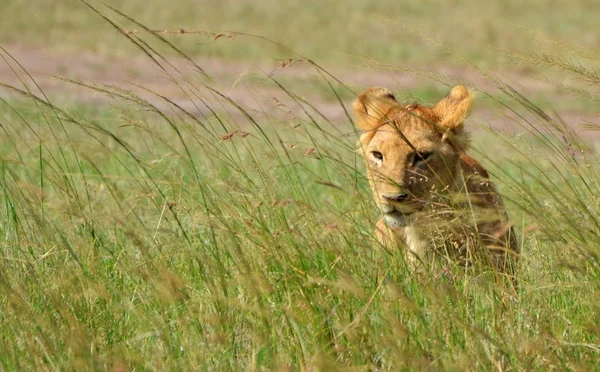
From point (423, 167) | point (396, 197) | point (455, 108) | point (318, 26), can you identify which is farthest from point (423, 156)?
point (318, 26)

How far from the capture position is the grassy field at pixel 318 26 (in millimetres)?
20531

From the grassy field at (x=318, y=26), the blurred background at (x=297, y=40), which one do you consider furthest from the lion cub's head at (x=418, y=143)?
the grassy field at (x=318, y=26)

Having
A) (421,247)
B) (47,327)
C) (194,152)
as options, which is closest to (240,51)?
(194,152)

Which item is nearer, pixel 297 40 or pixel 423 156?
pixel 423 156

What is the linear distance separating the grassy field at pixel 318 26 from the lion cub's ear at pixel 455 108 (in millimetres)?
13131

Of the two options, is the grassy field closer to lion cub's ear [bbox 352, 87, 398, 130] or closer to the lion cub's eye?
lion cub's ear [bbox 352, 87, 398, 130]

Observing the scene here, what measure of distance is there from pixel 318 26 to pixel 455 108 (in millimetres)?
19029

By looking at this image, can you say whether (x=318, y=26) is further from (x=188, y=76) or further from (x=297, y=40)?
(x=188, y=76)

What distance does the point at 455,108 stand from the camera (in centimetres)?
481

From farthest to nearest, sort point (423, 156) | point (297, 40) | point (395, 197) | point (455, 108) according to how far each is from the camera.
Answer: point (297, 40) < point (455, 108) < point (423, 156) < point (395, 197)

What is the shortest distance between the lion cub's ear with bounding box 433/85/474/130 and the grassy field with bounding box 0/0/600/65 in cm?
1313

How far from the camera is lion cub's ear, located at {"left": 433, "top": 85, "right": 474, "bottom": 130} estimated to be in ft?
15.6

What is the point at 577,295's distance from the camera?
3527 millimetres

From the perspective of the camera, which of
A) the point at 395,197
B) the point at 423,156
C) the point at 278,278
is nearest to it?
the point at 278,278
